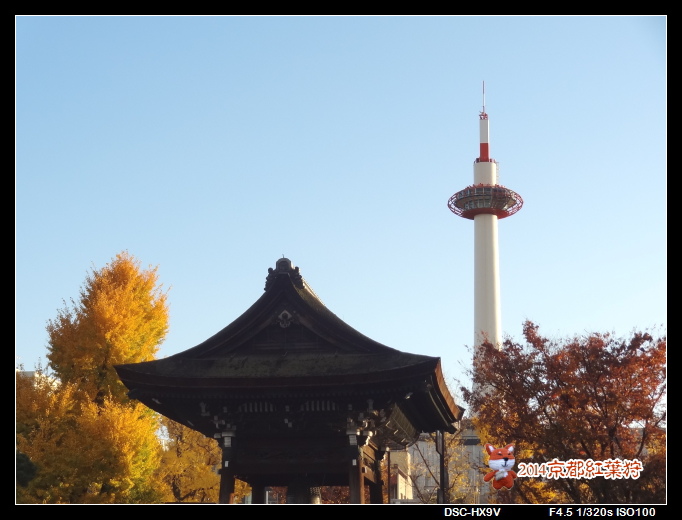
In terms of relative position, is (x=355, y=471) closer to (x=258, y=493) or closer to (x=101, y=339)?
(x=258, y=493)

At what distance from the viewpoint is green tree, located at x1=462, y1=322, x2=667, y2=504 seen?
20244 mm

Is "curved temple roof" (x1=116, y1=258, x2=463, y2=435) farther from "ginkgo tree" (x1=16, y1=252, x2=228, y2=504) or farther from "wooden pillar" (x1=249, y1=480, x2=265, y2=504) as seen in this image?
"ginkgo tree" (x1=16, y1=252, x2=228, y2=504)

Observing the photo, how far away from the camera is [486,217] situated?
6275 cm

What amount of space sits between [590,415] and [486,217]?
42.0 m

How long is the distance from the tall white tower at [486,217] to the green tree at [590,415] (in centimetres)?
3663

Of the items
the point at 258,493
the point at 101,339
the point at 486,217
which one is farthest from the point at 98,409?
the point at 486,217

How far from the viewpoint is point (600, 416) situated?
71.5 ft

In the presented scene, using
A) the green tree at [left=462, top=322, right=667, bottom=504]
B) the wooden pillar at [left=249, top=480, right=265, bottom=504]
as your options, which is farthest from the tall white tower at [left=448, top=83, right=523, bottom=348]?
the wooden pillar at [left=249, top=480, right=265, bottom=504]

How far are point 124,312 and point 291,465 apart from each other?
1115 cm

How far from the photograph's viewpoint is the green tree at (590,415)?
2024cm
